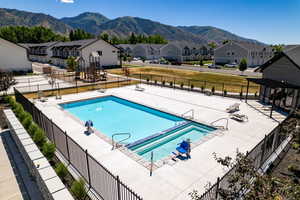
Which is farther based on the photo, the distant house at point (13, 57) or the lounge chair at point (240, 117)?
the distant house at point (13, 57)

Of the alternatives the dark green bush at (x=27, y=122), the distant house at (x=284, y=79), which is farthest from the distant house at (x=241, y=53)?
the dark green bush at (x=27, y=122)

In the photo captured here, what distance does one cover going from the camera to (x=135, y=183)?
23.0 ft

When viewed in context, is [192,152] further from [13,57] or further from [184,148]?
[13,57]

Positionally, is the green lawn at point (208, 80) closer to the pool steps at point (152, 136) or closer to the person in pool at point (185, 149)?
the pool steps at point (152, 136)

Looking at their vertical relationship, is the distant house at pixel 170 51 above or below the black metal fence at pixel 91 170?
above

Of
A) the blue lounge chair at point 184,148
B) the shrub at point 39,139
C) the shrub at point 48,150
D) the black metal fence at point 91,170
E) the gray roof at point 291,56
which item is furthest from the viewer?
the gray roof at point 291,56

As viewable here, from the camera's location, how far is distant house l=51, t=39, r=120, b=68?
1601 inches

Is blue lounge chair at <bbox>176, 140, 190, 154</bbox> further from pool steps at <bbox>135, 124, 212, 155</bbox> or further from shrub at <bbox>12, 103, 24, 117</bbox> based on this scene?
shrub at <bbox>12, 103, 24, 117</bbox>

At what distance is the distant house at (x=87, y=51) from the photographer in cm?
4066

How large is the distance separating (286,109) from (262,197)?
1587 cm

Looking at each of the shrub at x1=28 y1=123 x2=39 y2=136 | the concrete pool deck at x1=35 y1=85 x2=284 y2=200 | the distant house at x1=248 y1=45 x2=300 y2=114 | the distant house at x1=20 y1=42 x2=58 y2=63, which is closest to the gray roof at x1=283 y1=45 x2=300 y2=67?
the distant house at x1=248 y1=45 x2=300 y2=114

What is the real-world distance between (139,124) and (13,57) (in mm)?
32425

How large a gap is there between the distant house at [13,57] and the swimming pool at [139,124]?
24.7m

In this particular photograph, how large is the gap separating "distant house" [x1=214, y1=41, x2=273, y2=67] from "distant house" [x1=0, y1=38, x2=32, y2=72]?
55265mm
